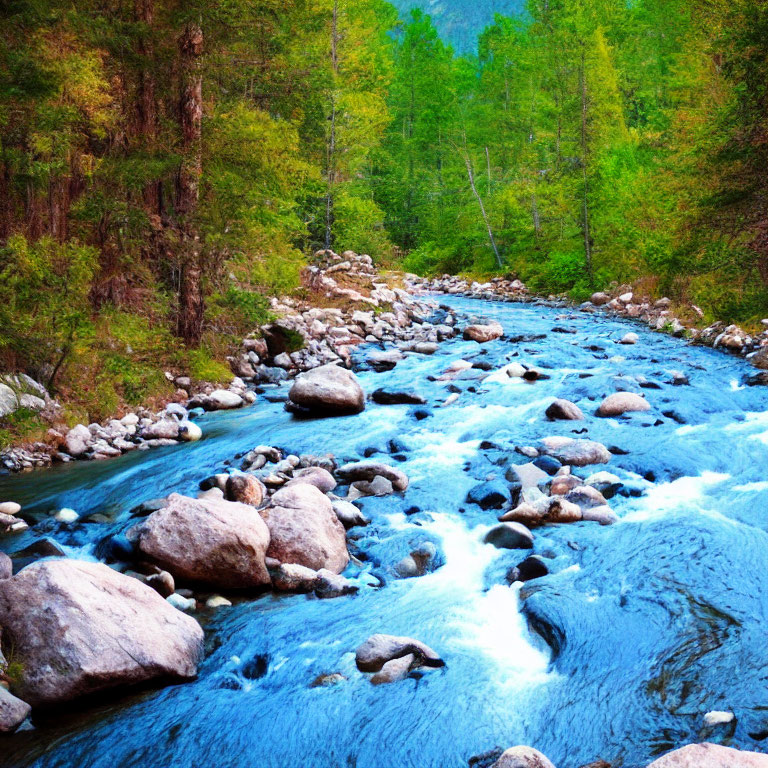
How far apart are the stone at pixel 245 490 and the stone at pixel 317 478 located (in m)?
0.33

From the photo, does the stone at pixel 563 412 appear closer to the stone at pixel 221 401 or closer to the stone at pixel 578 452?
Answer: the stone at pixel 578 452

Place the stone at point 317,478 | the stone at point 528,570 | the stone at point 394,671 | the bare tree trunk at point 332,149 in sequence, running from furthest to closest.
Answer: the bare tree trunk at point 332,149 → the stone at point 317,478 → the stone at point 528,570 → the stone at point 394,671

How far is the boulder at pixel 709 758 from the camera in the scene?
3057 mm

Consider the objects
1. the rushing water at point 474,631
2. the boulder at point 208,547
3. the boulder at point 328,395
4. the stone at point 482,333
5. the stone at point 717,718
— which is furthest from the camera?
the stone at point 482,333

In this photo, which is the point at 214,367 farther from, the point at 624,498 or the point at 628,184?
the point at 628,184

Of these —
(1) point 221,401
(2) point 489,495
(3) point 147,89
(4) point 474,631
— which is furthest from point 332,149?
(4) point 474,631

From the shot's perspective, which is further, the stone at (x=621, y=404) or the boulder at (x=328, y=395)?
the boulder at (x=328, y=395)

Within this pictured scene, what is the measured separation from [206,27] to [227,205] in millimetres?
2755

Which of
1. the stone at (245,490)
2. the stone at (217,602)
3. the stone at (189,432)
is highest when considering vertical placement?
the stone at (189,432)

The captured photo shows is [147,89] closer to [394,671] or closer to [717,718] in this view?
[394,671]

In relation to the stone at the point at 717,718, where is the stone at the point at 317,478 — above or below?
above

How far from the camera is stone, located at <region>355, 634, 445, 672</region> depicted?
15.1 feet

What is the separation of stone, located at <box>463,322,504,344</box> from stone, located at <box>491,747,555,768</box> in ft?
43.3

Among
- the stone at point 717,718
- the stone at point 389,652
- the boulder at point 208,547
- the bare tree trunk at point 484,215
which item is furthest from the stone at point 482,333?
the bare tree trunk at point 484,215
